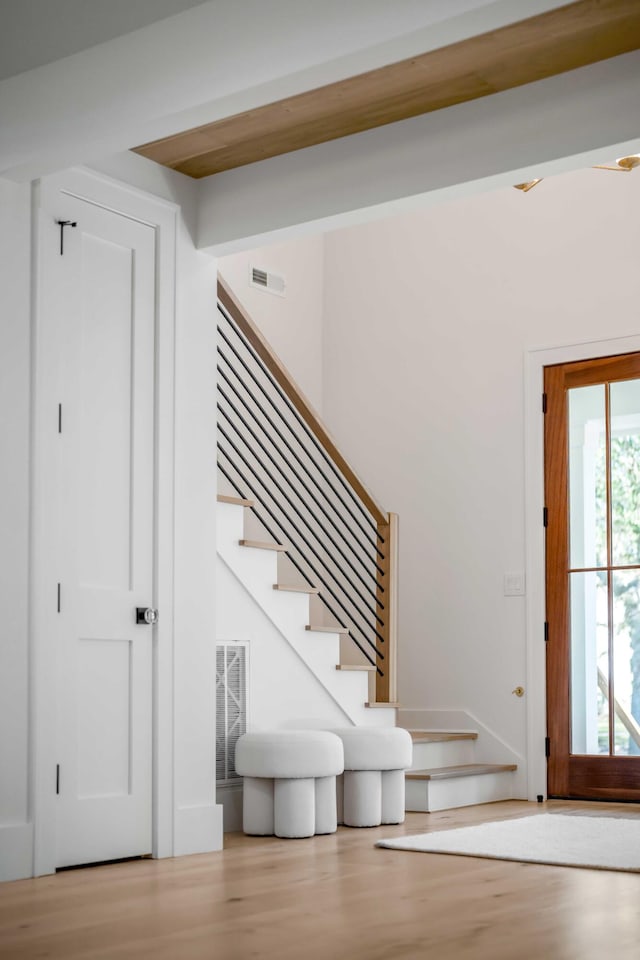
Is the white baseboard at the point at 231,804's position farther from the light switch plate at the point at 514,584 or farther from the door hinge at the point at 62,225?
the door hinge at the point at 62,225

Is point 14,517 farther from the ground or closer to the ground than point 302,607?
farther from the ground

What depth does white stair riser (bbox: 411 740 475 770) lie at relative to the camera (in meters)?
6.47

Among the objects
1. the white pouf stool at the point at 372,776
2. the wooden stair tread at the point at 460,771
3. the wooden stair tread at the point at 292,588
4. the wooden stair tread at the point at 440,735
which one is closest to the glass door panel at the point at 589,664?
the wooden stair tread at the point at 460,771

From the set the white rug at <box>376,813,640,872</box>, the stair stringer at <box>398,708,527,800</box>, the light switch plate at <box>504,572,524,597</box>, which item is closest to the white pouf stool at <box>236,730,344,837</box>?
the white rug at <box>376,813,640,872</box>

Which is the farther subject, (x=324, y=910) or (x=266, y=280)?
(x=266, y=280)

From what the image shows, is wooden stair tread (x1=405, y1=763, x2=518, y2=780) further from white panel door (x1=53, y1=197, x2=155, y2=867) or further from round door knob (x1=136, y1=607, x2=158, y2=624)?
round door knob (x1=136, y1=607, x2=158, y2=624)

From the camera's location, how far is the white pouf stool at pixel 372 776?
5441 millimetres

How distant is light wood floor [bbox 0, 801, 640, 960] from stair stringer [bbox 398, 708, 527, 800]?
2.49 meters

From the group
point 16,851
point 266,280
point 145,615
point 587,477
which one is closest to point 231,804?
point 145,615

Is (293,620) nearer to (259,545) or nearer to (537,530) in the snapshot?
(259,545)

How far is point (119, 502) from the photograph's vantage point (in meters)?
4.51

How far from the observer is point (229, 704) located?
543cm

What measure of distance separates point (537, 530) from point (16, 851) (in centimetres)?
395

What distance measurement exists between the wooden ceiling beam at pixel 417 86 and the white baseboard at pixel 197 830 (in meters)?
2.57
